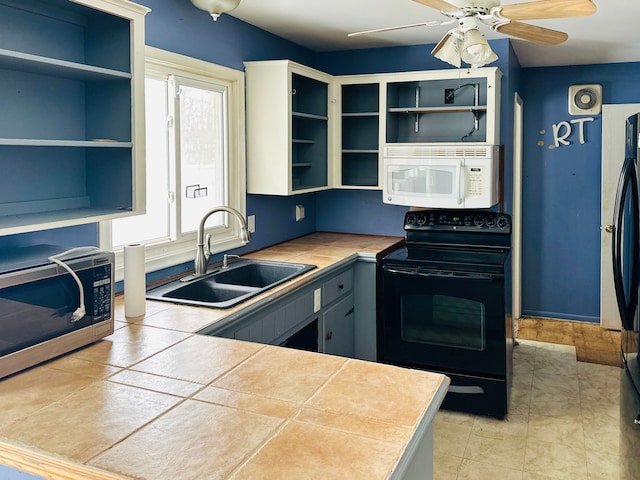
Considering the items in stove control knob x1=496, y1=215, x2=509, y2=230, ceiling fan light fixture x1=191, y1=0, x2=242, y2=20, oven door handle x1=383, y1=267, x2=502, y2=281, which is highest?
ceiling fan light fixture x1=191, y1=0, x2=242, y2=20

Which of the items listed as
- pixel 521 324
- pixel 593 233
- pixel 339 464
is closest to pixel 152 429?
pixel 339 464

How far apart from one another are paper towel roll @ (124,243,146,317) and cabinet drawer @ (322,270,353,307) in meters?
1.22

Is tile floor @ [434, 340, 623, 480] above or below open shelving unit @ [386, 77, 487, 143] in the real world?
below

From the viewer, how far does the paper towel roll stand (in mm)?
2256

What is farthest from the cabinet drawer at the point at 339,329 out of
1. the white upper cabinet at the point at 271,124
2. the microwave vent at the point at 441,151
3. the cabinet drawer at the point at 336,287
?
the microwave vent at the point at 441,151

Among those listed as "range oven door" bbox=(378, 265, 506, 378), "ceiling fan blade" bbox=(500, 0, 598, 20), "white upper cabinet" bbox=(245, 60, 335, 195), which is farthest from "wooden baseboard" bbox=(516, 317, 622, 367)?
"ceiling fan blade" bbox=(500, 0, 598, 20)

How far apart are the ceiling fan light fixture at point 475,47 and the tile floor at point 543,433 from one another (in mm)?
1864

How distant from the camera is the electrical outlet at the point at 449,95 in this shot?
13.4 ft

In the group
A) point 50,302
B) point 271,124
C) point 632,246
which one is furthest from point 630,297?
point 271,124

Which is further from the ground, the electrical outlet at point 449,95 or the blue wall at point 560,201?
the electrical outlet at point 449,95

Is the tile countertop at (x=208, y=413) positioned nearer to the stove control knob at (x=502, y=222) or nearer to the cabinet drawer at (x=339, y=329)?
the cabinet drawer at (x=339, y=329)

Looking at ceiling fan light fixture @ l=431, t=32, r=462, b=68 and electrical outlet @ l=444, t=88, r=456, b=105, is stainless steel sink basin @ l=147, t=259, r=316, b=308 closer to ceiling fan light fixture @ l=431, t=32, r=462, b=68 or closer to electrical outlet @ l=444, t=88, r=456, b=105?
ceiling fan light fixture @ l=431, t=32, r=462, b=68

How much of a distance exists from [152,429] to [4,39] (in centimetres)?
141

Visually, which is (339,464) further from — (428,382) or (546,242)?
(546,242)
